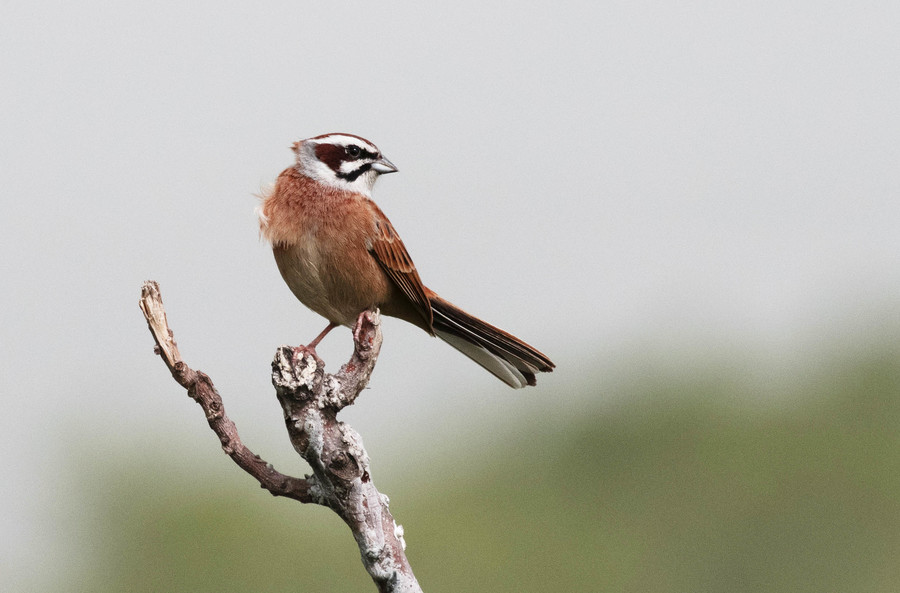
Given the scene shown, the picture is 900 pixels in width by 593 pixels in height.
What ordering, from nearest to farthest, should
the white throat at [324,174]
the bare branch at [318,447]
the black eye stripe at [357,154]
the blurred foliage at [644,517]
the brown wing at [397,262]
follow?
the bare branch at [318,447] → the brown wing at [397,262] → the white throat at [324,174] → the black eye stripe at [357,154] → the blurred foliage at [644,517]

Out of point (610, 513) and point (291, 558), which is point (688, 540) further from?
point (291, 558)

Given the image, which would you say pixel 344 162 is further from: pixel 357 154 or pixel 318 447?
pixel 318 447

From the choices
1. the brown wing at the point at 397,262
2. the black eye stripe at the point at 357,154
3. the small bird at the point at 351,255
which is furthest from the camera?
the black eye stripe at the point at 357,154

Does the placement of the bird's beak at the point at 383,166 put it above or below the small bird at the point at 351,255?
above

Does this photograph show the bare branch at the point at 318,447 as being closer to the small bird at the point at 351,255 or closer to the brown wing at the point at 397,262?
the small bird at the point at 351,255

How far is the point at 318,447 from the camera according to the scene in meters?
5.09

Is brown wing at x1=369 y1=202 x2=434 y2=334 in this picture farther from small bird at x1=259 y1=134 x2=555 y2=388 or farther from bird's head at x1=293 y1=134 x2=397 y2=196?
bird's head at x1=293 y1=134 x2=397 y2=196

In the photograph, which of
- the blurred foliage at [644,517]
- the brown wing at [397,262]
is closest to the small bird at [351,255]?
the brown wing at [397,262]

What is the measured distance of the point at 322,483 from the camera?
517cm

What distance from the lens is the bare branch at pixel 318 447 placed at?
4957 mm

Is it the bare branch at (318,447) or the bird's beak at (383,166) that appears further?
the bird's beak at (383,166)

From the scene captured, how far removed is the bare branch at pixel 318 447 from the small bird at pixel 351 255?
185 cm

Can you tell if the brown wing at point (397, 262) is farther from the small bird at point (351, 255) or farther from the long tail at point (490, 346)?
the long tail at point (490, 346)

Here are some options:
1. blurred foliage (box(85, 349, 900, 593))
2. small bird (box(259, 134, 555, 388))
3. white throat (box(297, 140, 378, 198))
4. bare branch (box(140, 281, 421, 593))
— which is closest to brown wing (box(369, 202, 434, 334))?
small bird (box(259, 134, 555, 388))
